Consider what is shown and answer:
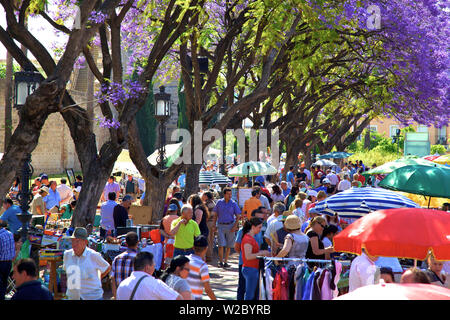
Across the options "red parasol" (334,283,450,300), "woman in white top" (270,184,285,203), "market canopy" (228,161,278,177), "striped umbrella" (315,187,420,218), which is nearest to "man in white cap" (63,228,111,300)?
"red parasol" (334,283,450,300)

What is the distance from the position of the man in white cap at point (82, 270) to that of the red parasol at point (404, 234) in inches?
115

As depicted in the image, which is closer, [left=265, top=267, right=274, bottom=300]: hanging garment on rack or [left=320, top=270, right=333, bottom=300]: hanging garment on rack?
[left=320, top=270, right=333, bottom=300]: hanging garment on rack

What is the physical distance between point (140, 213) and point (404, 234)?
317 inches

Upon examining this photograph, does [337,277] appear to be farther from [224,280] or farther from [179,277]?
[224,280]

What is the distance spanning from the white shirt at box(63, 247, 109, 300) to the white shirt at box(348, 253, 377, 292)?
9.41ft

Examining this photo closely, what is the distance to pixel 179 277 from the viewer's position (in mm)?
6484

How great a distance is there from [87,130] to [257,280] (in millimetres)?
5163

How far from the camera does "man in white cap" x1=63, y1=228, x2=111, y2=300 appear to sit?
7684 millimetres

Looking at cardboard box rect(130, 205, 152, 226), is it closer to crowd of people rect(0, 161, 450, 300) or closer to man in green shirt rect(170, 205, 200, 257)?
crowd of people rect(0, 161, 450, 300)

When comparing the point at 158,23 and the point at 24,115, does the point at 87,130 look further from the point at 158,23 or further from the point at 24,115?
the point at 158,23

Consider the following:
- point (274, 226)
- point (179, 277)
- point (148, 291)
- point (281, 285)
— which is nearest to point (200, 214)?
point (274, 226)

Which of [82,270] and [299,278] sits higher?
[82,270]
